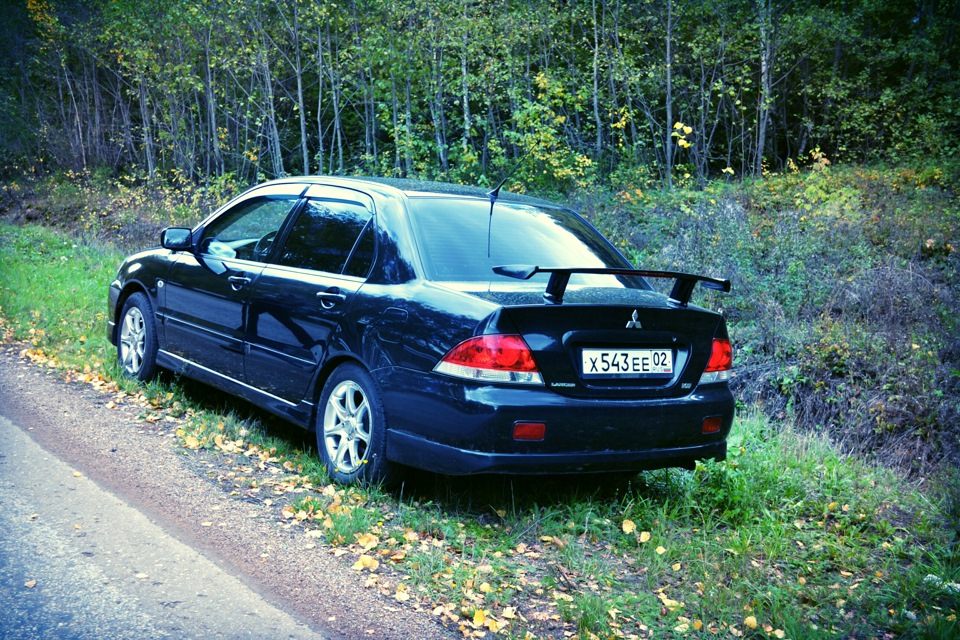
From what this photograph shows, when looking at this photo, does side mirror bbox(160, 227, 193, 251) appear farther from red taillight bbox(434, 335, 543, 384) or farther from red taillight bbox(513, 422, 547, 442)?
red taillight bbox(513, 422, 547, 442)

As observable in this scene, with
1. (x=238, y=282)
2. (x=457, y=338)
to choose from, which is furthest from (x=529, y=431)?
(x=238, y=282)

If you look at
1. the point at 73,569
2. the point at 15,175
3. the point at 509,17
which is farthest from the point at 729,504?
the point at 15,175

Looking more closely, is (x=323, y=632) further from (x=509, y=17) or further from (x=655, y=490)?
(x=509, y=17)

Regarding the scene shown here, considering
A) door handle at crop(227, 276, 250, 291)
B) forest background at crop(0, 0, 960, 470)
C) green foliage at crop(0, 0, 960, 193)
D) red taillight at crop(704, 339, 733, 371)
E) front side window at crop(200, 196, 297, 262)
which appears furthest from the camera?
green foliage at crop(0, 0, 960, 193)

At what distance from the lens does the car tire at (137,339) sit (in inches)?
257

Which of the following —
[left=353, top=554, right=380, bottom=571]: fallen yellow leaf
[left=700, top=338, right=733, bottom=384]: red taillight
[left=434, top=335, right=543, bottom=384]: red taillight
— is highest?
[left=434, top=335, right=543, bottom=384]: red taillight

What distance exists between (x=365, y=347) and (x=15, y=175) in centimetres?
3154

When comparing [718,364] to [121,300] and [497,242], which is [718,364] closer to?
[497,242]

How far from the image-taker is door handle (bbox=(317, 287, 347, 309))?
4.66 metres

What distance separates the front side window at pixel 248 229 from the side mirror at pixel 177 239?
10cm

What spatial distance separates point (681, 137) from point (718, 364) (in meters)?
9.43

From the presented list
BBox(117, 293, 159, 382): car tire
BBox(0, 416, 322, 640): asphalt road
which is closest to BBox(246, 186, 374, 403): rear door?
BBox(0, 416, 322, 640): asphalt road

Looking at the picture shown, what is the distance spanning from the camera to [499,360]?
12.6ft

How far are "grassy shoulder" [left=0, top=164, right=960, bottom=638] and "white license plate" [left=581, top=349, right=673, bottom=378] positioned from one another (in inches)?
30.9
